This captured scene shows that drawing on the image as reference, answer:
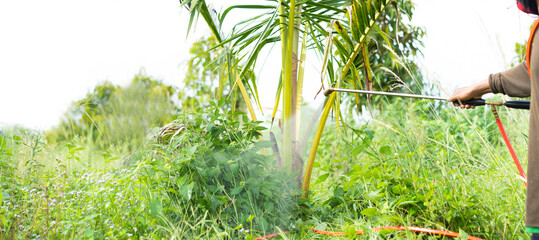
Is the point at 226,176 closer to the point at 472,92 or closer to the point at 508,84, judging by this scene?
the point at 472,92

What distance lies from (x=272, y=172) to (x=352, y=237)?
61cm

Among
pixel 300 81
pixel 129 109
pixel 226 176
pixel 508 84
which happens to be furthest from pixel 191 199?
pixel 508 84

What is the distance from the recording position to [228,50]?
2.34 m

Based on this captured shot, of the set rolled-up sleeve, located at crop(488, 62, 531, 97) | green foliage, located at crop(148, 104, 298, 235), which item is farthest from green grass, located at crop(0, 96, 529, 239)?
rolled-up sleeve, located at crop(488, 62, 531, 97)

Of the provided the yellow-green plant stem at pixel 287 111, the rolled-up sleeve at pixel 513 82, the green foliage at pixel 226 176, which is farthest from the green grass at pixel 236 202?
the rolled-up sleeve at pixel 513 82

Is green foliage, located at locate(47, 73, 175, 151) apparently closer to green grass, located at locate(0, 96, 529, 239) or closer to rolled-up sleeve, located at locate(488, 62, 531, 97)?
green grass, located at locate(0, 96, 529, 239)

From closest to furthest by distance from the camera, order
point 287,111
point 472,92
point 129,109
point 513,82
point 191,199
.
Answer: point 513,82 < point 472,92 < point 191,199 < point 287,111 < point 129,109

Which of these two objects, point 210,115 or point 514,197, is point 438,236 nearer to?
point 514,197

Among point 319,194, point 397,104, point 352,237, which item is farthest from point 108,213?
point 397,104

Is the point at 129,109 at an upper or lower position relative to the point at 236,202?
upper

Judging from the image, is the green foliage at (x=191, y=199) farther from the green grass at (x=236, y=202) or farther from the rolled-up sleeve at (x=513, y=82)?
the rolled-up sleeve at (x=513, y=82)

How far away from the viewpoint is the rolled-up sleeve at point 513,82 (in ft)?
4.75

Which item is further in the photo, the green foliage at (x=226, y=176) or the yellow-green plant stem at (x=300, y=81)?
the yellow-green plant stem at (x=300, y=81)

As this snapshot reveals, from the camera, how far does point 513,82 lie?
58.2 inches
